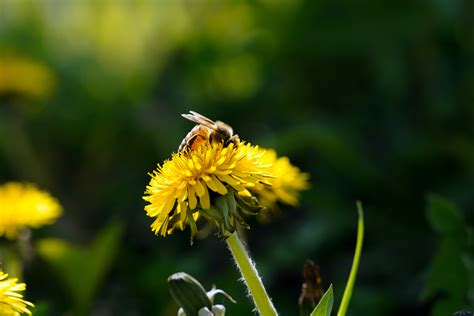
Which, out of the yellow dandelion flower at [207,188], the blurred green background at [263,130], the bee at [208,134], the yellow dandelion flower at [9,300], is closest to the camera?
the yellow dandelion flower at [9,300]

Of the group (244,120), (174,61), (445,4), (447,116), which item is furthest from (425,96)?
(174,61)

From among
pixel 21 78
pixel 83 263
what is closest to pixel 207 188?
pixel 83 263

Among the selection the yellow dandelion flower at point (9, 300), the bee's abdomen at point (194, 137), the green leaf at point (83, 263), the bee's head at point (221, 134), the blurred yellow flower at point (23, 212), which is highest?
the blurred yellow flower at point (23, 212)

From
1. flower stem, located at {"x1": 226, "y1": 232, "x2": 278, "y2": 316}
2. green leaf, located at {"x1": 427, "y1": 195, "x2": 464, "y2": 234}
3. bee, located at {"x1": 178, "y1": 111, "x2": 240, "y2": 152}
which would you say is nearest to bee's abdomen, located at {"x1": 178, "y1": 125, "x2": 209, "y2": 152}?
bee, located at {"x1": 178, "y1": 111, "x2": 240, "y2": 152}

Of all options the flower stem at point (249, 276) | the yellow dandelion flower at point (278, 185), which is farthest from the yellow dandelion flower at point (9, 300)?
the yellow dandelion flower at point (278, 185)

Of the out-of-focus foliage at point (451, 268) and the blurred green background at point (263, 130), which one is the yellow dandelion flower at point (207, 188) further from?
→ the blurred green background at point (263, 130)

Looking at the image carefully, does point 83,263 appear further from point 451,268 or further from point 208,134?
point 451,268
